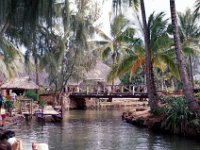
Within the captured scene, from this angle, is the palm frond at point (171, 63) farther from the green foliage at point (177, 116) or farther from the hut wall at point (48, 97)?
the hut wall at point (48, 97)

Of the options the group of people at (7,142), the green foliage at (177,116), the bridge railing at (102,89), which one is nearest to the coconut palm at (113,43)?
the bridge railing at (102,89)

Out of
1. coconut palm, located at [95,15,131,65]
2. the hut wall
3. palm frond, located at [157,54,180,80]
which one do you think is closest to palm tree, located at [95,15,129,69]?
coconut palm, located at [95,15,131,65]

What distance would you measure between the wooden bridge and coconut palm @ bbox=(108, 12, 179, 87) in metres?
10.7

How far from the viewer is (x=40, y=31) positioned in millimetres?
15188

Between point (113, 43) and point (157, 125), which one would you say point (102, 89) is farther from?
point (157, 125)

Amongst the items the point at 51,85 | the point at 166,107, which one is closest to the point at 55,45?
the point at 166,107

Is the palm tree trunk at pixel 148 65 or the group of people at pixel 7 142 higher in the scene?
the palm tree trunk at pixel 148 65

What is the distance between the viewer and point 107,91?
150 ft

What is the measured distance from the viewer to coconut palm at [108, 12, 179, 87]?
27688 millimetres

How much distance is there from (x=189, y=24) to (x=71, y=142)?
31132 mm

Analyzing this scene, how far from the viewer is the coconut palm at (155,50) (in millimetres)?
27688

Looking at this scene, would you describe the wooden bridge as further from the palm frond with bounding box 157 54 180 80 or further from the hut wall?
the palm frond with bounding box 157 54 180 80

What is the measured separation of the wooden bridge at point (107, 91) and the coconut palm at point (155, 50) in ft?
35.0

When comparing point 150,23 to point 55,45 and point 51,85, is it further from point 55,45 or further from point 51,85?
point 51,85
